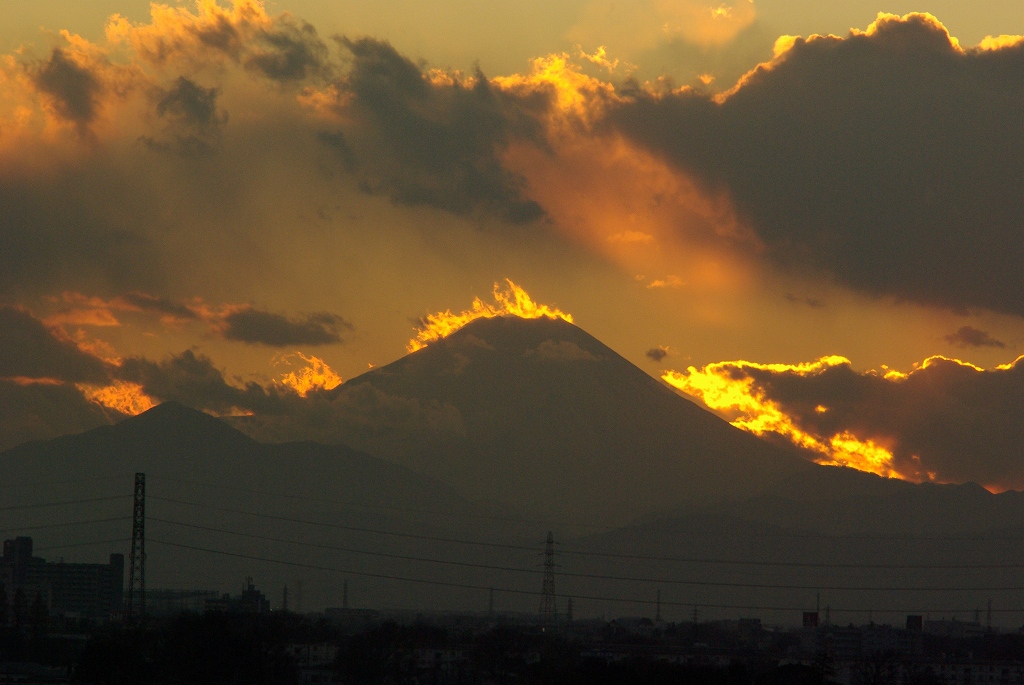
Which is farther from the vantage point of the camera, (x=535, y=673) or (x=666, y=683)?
(x=535, y=673)

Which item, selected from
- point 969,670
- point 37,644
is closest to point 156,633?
point 37,644

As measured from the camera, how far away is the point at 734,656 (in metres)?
188

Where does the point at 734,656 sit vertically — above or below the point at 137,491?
below

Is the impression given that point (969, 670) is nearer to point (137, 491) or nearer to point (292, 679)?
point (292, 679)

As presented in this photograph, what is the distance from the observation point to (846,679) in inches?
7067

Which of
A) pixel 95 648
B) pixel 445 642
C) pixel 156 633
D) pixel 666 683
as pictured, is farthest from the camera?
pixel 445 642

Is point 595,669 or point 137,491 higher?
point 137,491

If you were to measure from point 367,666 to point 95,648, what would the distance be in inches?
1300

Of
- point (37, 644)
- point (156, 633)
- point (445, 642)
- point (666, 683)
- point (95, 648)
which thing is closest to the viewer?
point (666, 683)

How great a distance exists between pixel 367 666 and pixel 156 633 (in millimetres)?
21257

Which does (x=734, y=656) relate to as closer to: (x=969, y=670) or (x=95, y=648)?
(x=969, y=670)

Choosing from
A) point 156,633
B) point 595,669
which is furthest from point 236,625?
point 595,669

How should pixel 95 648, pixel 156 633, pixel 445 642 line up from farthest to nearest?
pixel 445 642 → pixel 156 633 → pixel 95 648

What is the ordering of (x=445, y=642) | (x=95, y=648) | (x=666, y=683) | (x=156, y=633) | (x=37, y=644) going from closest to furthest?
1. (x=666, y=683)
2. (x=95, y=648)
3. (x=156, y=633)
4. (x=37, y=644)
5. (x=445, y=642)
